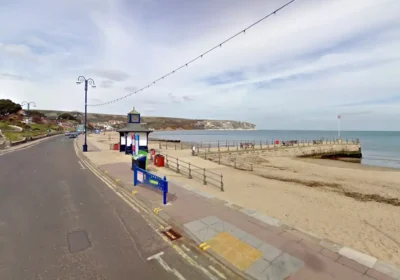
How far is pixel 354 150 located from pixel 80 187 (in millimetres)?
53216

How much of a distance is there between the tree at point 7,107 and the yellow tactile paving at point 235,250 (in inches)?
4387

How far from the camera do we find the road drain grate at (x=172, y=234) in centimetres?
569

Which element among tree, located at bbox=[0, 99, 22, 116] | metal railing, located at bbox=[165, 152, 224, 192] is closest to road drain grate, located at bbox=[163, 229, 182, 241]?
metal railing, located at bbox=[165, 152, 224, 192]

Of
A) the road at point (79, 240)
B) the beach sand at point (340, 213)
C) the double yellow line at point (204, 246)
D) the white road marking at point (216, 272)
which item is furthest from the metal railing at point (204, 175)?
the white road marking at point (216, 272)

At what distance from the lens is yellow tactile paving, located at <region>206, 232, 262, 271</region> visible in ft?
15.1

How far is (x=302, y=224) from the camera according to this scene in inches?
280

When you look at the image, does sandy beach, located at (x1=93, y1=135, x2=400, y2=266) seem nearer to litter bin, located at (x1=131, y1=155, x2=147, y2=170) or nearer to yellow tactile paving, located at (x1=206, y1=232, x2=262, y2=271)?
yellow tactile paving, located at (x1=206, y1=232, x2=262, y2=271)

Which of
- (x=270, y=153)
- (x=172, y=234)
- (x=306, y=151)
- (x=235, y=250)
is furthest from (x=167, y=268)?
(x=306, y=151)

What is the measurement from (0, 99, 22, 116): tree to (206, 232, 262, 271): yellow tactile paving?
366ft

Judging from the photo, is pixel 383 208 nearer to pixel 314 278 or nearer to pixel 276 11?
pixel 314 278

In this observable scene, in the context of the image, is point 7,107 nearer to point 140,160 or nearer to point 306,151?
point 140,160

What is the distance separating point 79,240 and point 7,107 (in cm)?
11050

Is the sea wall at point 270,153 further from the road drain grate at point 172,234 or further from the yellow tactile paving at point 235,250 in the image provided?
the yellow tactile paving at point 235,250

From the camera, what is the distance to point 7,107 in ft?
281
